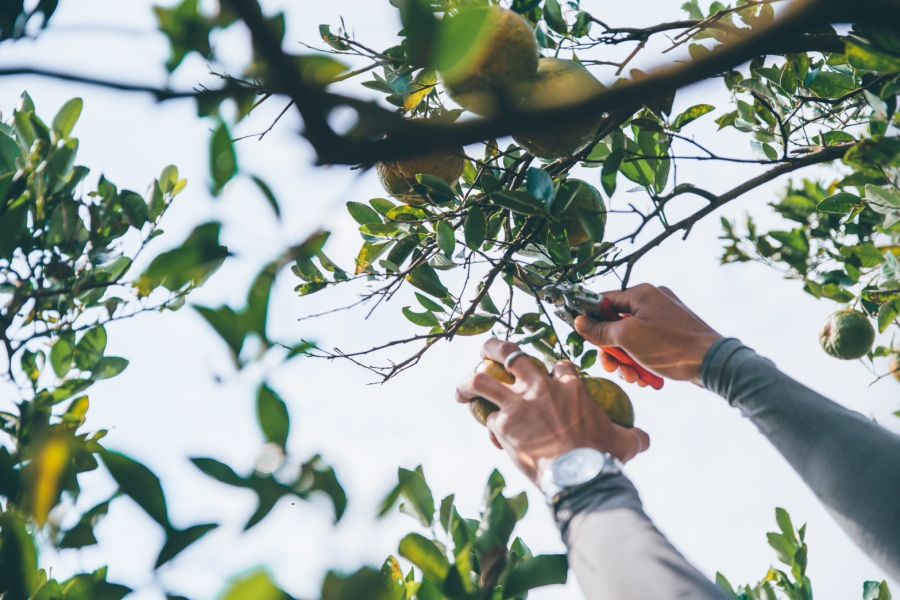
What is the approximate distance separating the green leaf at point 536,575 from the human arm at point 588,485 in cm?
3

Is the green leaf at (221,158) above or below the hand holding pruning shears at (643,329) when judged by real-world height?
below

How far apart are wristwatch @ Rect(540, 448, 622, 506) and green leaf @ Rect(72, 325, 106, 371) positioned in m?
1.34

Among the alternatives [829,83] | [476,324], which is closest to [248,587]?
[476,324]

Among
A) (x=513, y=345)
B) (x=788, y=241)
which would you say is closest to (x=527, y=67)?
(x=513, y=345)

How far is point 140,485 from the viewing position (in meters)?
0.84

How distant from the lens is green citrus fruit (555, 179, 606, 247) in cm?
193

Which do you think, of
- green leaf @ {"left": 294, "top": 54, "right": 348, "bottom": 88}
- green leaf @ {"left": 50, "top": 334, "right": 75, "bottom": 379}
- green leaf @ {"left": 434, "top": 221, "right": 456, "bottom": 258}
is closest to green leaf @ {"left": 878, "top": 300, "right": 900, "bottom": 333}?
green leaf @ {"left": 434, "top": 221, "right": 456, "bottom": 258}

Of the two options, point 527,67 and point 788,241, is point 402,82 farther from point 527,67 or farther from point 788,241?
point 788,241

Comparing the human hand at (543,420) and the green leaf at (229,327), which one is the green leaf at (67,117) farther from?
the green leaf at (229,327)

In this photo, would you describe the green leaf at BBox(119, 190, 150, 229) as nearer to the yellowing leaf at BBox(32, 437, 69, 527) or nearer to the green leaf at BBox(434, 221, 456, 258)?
the green leaf at BBox(434, 221, 456, 258)

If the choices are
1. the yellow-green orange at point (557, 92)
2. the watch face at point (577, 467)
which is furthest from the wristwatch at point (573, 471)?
the yellow-green orange at point (557, 92)

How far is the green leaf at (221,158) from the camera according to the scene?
2.58 ft

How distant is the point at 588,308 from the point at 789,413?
605 mm

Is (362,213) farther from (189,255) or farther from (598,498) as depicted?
(189,255)
